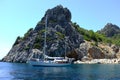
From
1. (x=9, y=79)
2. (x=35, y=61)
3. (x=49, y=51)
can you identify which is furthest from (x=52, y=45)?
(x=9, y=79)

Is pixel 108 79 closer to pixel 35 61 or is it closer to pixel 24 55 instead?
pixel 35 61

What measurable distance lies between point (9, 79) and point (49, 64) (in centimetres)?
6797

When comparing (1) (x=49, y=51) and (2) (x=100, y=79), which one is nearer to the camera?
(2) (x=100, y=79)

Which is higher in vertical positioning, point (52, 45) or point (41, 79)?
point (52, 45)

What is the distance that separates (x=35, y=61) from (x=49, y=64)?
8076 millimetres

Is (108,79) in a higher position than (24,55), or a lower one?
lower

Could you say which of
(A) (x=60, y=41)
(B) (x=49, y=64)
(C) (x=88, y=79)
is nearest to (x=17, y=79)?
(C) (x=88, y=79)

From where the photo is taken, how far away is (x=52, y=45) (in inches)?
7613

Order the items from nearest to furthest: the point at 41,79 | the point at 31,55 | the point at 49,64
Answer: the point at 41,79 → the point at 49,64 → the point at 31,55

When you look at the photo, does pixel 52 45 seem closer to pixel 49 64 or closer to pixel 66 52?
pixel 66 52

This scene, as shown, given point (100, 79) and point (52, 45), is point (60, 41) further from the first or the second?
point (100, 79)

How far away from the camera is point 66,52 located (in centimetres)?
19500

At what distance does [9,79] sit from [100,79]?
23209 millimetres

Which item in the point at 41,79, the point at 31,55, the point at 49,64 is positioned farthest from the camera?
the point at 31,55
